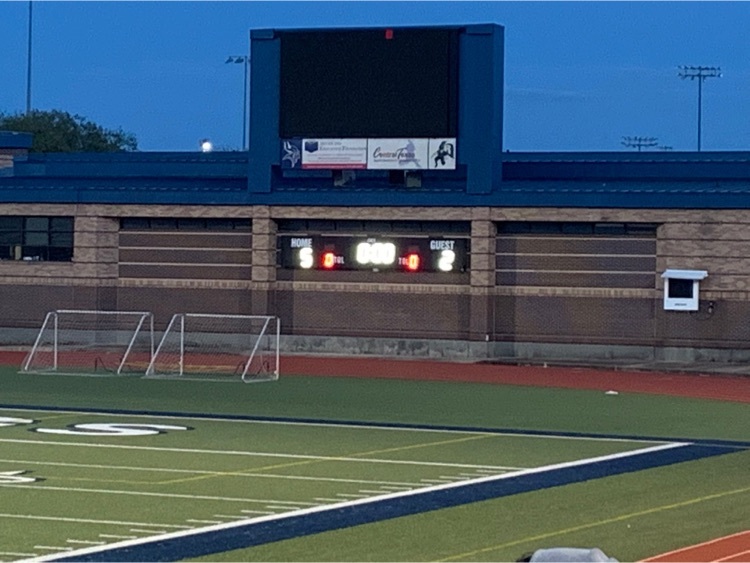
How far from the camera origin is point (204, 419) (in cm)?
2769

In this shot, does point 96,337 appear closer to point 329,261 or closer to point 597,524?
point 329,261

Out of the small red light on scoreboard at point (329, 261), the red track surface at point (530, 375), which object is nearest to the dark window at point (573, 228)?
the red track surface at point (530, 375)

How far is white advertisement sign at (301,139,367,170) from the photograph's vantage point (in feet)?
145

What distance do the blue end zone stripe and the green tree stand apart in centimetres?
8649

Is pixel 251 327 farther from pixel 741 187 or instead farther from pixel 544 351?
pixel 741 187

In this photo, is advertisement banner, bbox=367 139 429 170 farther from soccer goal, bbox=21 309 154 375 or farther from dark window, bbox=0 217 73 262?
dark window, bbox=0 217 73 262

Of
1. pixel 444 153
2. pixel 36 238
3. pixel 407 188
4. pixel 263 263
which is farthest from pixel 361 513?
pixel 36 238

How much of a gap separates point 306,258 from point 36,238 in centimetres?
862

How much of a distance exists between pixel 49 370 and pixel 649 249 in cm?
1571

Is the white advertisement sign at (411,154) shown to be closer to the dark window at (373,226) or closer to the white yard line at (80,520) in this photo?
the dark window at (373,226)

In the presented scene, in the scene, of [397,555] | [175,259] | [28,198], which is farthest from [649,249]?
[397,555]

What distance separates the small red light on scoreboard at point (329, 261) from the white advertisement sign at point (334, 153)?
2441 mm

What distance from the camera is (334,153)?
4425cm

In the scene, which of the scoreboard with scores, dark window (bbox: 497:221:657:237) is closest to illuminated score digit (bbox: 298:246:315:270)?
the scoreboard with scores
